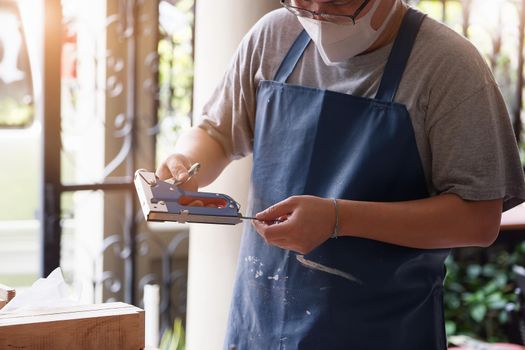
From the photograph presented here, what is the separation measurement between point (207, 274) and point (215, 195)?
1.25 m

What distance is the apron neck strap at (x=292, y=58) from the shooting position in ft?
6.31

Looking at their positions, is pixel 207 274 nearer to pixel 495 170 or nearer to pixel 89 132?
pixel 495 170

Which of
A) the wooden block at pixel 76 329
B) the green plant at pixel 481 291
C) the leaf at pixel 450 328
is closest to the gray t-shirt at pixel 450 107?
the wooden block at pixel 76 329

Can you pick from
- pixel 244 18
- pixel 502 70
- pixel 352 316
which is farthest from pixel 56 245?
pixel 502 70

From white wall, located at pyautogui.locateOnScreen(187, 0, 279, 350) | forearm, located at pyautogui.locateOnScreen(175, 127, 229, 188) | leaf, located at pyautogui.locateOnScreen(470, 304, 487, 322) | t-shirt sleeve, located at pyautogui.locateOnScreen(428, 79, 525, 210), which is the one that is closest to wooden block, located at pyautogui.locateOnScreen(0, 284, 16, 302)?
forearm, located at pyautogui.locateOnScreen(175, 127, 229, 188)

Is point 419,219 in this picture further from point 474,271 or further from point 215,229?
point 474,271

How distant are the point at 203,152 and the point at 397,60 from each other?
51 centimetres

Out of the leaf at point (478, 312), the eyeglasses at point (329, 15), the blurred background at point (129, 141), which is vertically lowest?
the leaf at point (478, 312)

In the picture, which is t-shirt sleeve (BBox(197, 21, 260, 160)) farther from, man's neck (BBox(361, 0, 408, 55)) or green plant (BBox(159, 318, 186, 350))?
green plant (BBox(159, 318, 186, 350))

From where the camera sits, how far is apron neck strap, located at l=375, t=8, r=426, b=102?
1.76m

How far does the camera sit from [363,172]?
177 centimetres

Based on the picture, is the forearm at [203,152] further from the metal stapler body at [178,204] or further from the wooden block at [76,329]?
the wooden block at [76,329]

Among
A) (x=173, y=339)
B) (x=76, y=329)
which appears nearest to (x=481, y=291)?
(x=173, y=339)

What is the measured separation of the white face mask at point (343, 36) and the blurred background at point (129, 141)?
3.03ft
